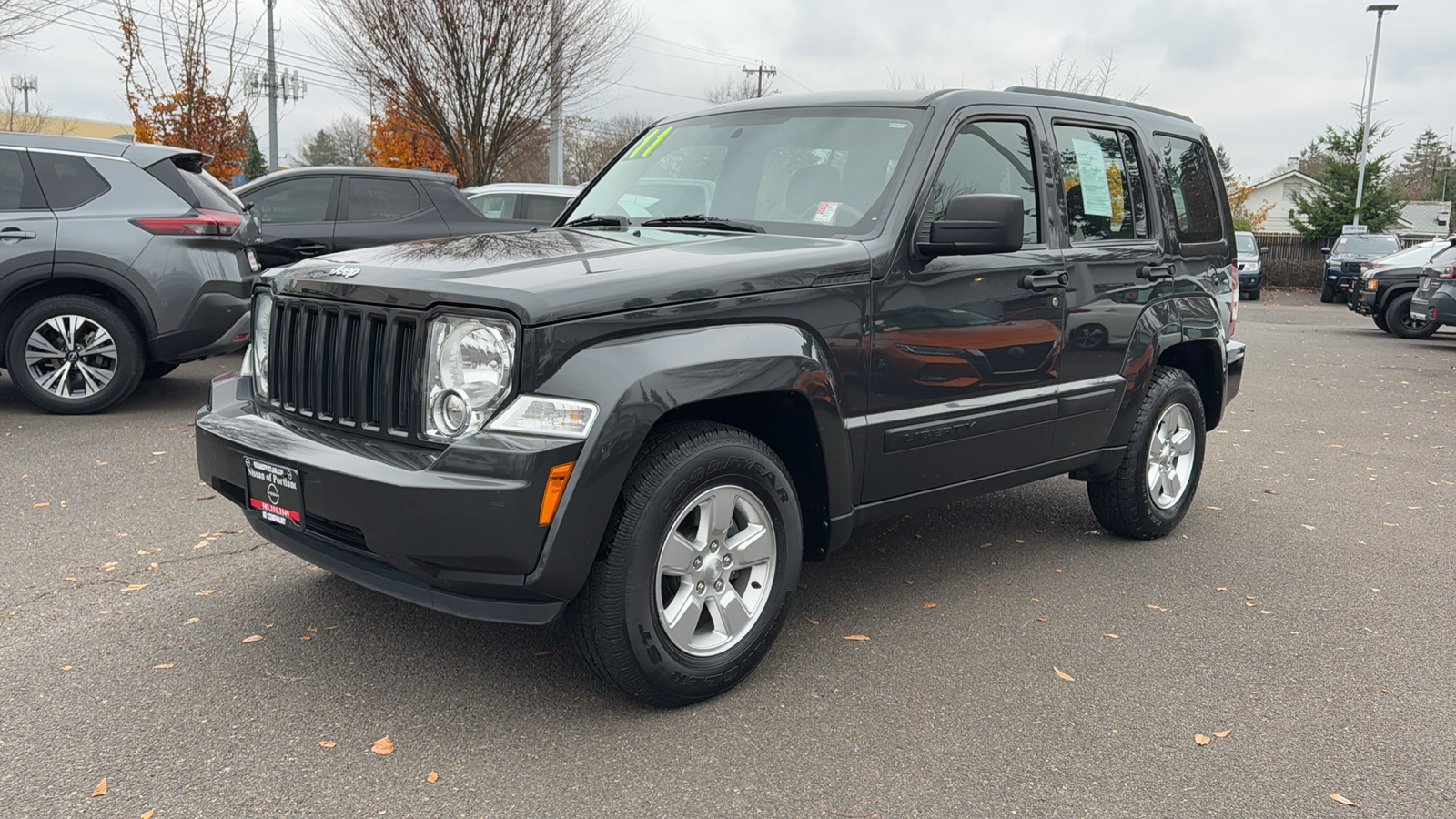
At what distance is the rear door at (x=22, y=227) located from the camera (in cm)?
705

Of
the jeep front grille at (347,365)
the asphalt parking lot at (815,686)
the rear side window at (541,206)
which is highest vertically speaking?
the rear side window at (541,206)

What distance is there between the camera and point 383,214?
10.2 meters

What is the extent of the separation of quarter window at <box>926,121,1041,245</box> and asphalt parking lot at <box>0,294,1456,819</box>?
5.05ft

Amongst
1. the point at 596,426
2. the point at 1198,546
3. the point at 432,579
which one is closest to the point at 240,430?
the point at 432,579

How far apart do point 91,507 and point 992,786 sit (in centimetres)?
443

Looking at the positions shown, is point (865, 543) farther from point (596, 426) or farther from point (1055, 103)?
point (596, 426)

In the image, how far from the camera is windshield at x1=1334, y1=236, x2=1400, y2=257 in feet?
83.1

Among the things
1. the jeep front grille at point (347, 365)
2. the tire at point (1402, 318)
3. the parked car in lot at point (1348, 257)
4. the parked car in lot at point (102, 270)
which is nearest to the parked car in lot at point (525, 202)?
the parked car in lot at point (102, 270)

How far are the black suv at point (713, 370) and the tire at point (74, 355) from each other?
14.0 feet

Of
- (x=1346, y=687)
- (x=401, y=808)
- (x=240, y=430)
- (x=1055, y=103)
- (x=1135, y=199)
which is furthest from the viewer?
(x=1135, y=199)

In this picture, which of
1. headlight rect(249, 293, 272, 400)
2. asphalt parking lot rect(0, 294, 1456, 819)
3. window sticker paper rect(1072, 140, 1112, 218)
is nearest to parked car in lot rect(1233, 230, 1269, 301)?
asphalt parking lot rect(0, 294, 1456, 819)

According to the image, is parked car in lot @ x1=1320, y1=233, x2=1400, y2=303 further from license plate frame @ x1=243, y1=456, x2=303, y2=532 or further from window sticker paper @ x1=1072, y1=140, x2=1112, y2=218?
license plate frame @ x1=243, y1=456, x2=303, y2=532

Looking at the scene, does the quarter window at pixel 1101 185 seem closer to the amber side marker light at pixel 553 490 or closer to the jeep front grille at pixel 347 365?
the amber side marker light at pixel 553 490

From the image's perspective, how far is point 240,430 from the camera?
3373mm
